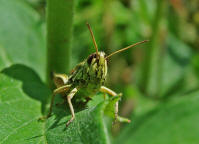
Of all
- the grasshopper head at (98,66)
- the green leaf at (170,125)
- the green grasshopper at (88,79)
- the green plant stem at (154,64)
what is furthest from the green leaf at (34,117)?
the green plant stem at (154,64)

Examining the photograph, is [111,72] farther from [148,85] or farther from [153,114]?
[153,114]

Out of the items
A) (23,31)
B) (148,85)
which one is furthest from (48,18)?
(148,85)

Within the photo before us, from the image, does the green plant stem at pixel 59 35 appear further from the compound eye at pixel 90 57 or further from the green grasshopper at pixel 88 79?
the compound eye at pixel 90 57

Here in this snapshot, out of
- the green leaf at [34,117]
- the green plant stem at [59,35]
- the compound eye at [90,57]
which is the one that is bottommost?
the green leaf at [34,117]

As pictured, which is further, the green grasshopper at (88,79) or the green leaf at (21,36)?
the green leaf at (21,36)

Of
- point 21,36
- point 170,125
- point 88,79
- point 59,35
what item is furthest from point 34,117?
point 170,125

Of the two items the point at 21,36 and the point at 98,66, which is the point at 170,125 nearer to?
the point at 98,66

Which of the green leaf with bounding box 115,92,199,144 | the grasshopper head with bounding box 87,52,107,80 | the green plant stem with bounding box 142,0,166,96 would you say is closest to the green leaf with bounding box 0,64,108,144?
the grasshopper head with bounding box 87,52,107,80
